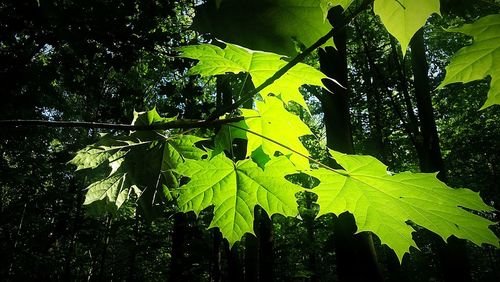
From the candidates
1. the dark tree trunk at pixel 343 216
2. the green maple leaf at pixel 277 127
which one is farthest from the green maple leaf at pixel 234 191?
the dark tree trunk at pixel 343 216

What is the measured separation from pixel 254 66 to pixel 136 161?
772 mm

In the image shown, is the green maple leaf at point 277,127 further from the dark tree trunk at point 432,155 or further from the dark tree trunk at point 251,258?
the dark tree trunk at point 251,258

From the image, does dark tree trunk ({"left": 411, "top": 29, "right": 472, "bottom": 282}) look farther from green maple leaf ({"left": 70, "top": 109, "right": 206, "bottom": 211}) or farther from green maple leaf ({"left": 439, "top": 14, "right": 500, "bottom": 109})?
green maple leaf ({"left": 70, "top": 109, "right": 206, "bottom": 211})

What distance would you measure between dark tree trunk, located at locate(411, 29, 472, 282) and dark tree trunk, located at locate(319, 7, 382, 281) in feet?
8.76

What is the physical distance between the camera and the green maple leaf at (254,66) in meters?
1.13

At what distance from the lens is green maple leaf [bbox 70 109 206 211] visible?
1566mm

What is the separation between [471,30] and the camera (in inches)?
42.8

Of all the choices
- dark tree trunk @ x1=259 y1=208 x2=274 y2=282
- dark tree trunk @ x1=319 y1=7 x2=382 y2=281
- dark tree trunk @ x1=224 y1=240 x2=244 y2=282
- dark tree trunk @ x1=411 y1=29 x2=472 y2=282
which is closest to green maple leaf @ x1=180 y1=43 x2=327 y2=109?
dark tree trunk @ x1=319 y1=7 x2=382 y2=281

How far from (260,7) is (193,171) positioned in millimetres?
675

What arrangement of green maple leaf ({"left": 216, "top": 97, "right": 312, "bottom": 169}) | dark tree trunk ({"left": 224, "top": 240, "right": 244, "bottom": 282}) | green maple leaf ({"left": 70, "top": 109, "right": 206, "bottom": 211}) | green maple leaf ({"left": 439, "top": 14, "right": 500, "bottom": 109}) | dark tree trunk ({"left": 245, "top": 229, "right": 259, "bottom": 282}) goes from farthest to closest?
dark tree trunk ({"left": 245, "top": 229, "right": 259, "bottom": 282})
dark tree trunk ({"left": 224, "top": 240, "right": 244, "bottom": 282})
green maple leaf ({"left": 70, "top": 109, "right": 206, "bottom": 211})
green maple leaf ({"left": 216, "top": 97, "right": 312, "bottom": 169})
green maple leaf ({"left": 439, "top": 14, "right": 500, "bottom": 109})

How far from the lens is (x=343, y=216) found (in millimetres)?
3980

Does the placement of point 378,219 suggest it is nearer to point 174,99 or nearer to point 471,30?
point 471,30

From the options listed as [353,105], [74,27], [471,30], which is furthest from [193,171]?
[353,105]

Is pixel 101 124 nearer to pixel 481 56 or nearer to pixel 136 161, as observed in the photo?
pixel 136 161
